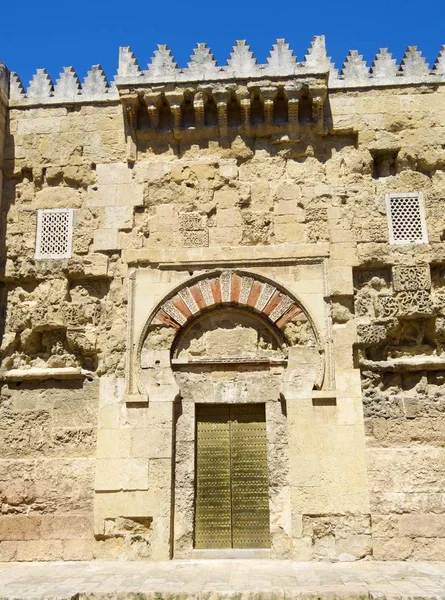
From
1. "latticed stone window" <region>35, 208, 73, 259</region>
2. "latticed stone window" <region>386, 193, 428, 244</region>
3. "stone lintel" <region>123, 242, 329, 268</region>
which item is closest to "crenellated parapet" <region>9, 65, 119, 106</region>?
"latticed stone window" <region>35, 208, 73, 259</region>

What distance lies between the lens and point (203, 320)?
8453mm

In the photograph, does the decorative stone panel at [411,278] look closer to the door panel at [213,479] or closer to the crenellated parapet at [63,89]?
the door panel at [213,479]

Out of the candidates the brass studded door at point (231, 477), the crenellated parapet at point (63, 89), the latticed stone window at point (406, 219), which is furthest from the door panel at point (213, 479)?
the crenellated parapet at point (63, 89)

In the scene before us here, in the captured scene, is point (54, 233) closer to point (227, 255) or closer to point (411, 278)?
point (227, 255)

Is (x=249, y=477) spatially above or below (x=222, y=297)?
below

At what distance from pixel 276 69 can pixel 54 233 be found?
147 inches

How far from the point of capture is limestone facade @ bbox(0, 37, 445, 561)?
25.1 ft

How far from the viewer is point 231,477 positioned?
26.0 feet

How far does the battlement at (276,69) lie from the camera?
8867mm

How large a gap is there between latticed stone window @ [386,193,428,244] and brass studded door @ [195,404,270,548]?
2.86 metres

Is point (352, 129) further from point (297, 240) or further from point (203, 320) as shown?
point (203, 320)

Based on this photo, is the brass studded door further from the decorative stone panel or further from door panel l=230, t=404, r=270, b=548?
the decorative stone panel

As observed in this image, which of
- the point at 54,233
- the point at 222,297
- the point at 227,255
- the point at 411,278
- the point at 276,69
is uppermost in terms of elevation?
the point at 276,69

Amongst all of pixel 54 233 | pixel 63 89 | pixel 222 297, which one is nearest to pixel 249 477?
pixel 222 297
